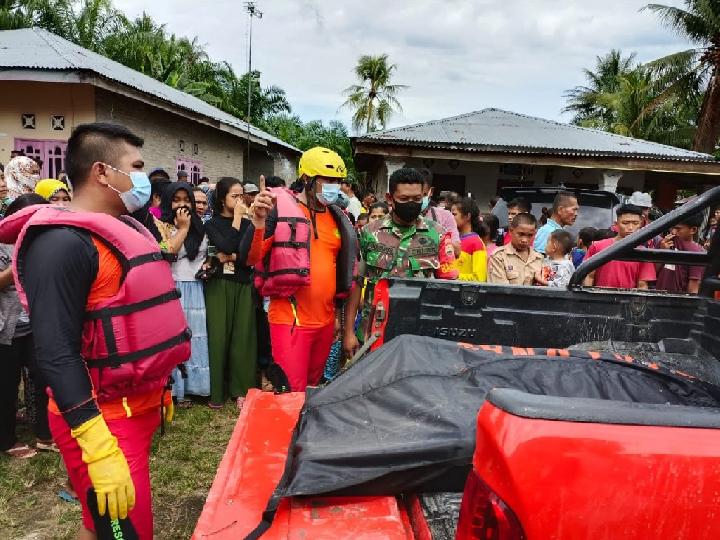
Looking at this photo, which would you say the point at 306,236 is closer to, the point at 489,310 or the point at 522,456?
the point at 489,310

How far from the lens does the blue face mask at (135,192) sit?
2.04 m

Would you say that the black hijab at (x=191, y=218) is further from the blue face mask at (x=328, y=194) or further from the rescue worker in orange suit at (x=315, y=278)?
the blue face mask at (x=328, y=194)

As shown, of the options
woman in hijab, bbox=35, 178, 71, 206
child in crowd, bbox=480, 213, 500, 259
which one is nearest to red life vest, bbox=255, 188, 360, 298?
woman in hijab, bbox=35, 178, 71, 206

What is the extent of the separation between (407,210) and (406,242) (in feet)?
0.68

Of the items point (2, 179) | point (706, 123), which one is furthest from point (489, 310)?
point (706, 123)

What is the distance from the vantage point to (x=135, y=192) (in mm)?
2047

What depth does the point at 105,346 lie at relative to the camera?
6.23 ft

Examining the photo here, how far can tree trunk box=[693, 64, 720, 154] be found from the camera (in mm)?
19984

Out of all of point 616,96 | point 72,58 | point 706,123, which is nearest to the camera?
point 72,58

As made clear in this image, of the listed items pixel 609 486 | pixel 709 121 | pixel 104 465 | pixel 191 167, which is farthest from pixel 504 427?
pixel 709 121

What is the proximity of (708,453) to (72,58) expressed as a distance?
11.4m

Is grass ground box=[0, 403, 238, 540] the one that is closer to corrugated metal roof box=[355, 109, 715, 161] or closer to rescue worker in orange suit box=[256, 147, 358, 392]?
rescue worker in orange suit box=[256, 147, 358, 392]

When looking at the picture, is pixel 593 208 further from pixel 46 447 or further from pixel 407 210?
pixel 46 447

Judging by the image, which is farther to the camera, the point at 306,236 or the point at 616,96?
the point at 616,96
